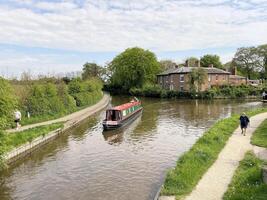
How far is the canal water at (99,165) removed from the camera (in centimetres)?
1354

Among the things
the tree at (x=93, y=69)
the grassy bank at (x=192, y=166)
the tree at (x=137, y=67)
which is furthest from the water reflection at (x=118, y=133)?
the tree at (x=93, y=69)

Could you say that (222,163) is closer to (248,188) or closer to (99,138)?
(248,188)

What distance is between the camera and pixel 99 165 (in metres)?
17.3

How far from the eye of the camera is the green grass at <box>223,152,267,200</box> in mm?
9922

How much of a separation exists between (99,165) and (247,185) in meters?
8.60

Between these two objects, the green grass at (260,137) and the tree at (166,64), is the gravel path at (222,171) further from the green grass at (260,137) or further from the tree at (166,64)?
the tree at (166,64)

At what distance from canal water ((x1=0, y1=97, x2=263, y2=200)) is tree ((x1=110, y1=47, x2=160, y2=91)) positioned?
52424 millimetres

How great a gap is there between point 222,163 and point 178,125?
15.6 m

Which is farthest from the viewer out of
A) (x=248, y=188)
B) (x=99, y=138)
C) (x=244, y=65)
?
(x=244, y=65)

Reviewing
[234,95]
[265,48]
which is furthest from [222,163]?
[265,48]

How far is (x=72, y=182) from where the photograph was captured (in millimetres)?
14750

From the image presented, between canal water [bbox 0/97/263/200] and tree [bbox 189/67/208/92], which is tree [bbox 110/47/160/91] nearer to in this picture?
tree [bbox 189/67/208/92]

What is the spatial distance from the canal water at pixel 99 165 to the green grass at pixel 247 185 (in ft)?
10.8

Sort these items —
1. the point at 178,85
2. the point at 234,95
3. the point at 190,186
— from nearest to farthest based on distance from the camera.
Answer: the point at 190,186
the point at 234,95
the point at 178,85
